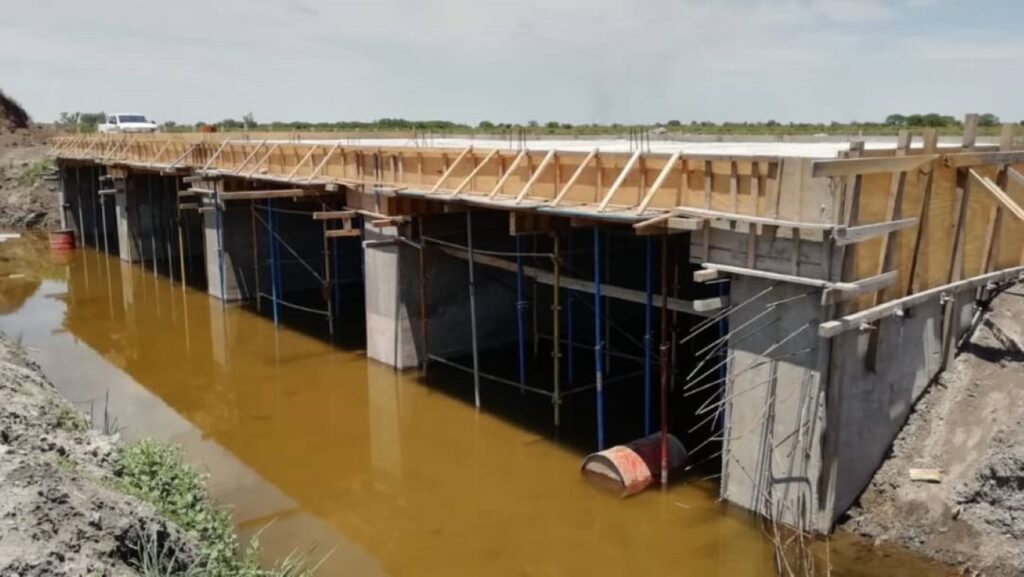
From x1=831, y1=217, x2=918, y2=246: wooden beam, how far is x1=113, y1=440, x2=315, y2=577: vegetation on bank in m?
6.78

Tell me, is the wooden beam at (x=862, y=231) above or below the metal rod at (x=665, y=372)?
above

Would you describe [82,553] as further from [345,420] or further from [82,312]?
[82,312]

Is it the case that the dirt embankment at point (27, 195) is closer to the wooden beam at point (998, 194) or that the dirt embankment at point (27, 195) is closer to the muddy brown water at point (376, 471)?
the muddy brown water at point (376, 471)

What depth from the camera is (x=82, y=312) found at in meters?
25.1

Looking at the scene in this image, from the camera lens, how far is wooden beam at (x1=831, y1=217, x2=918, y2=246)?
9.81m

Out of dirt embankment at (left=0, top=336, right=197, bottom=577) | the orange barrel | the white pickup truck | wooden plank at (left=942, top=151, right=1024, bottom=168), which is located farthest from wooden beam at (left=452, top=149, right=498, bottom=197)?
the white pickup truck

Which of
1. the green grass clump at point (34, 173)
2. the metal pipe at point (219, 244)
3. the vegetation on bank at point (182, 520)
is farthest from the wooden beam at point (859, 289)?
the green grass clump at point (34, 173)

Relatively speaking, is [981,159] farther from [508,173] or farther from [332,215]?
[332,215]

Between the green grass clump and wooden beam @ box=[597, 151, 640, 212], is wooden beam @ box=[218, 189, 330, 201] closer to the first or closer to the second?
wooden beam @ box=[597, 151, 640, 212]

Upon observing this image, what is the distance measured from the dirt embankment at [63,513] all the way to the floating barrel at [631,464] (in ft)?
19.8

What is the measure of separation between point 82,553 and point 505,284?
41.1 ft

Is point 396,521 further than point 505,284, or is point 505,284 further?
point 505,284

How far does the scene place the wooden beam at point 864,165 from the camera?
9587mm

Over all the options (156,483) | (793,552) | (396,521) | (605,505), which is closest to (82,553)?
(156,483)
